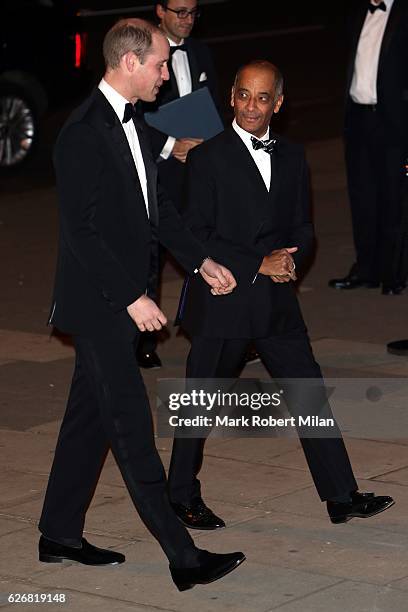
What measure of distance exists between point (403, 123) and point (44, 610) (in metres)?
6.33

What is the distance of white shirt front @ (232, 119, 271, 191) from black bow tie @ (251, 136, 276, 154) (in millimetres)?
24

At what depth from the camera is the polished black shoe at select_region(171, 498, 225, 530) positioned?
6.79 m

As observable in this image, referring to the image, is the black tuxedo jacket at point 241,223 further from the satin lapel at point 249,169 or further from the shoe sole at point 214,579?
the shoe sole at point 214,579

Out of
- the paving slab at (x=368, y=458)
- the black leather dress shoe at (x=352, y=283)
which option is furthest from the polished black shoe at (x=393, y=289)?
the paving slab at (x=368, y=458)

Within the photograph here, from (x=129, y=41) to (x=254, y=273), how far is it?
4.33 ft

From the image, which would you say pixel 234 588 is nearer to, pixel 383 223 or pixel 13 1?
pixel 383 223

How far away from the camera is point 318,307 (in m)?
11.3

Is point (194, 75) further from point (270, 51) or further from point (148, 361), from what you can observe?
point (270, 51)

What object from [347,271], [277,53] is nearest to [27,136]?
[347,271]

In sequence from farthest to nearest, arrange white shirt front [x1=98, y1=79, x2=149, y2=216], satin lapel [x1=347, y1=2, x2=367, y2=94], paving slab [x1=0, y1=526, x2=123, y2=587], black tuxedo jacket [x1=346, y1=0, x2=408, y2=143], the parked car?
the parked car < satin lapel [x1=347, y1=2, x2=367, y2=94] < black tuxedo jacket [x1=346, y1=0, x2=408, y2=143] < paving slab [x1=0, y1=526, x2=123, y2=587] < white shirt front [x1=98, y1=79, x2=149, y2=216]

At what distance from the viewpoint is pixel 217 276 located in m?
6.41

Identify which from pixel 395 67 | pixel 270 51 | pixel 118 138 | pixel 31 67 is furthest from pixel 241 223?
pixel 270 51

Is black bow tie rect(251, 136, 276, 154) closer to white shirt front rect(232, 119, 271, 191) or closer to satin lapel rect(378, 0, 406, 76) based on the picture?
white shirt front rect(232, 119, 271, 191)

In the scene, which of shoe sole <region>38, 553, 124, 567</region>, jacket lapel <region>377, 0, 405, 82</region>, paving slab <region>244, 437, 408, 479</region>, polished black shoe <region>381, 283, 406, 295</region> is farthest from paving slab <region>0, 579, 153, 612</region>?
jacket lapel <region>377, 0, 405, 82</region>
